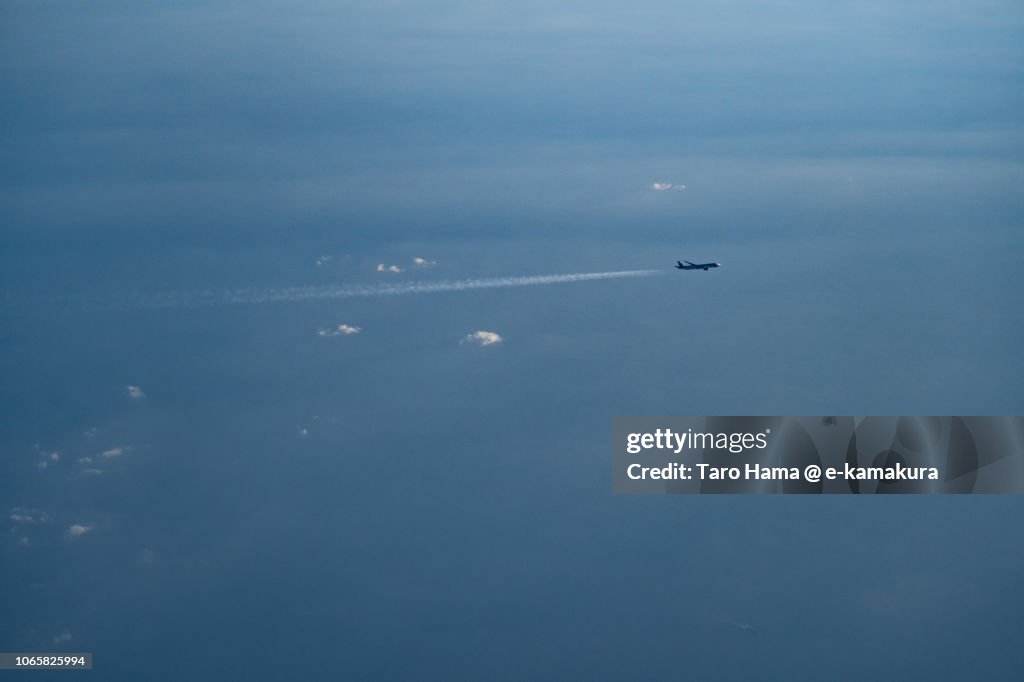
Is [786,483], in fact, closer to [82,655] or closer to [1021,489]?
[1021,489]

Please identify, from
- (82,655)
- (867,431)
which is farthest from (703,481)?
(82,655)

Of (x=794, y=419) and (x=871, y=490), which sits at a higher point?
(x=794, y=419)

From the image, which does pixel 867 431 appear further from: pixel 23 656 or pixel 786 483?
pixel 23 656

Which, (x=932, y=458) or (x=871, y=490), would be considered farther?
(x=871, y=490)

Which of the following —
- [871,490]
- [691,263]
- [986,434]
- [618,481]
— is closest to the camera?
[618,481]

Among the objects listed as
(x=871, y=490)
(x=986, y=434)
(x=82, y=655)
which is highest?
(x=986, y=434)

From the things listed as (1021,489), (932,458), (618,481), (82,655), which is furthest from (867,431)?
(82,655)

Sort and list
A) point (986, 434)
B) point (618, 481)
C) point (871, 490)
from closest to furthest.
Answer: point (618, 481), point (986, 434), point (871, 490)

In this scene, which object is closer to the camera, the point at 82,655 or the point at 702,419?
the point at 702,419

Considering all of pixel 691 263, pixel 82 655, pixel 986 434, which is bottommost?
pixel 82 655
